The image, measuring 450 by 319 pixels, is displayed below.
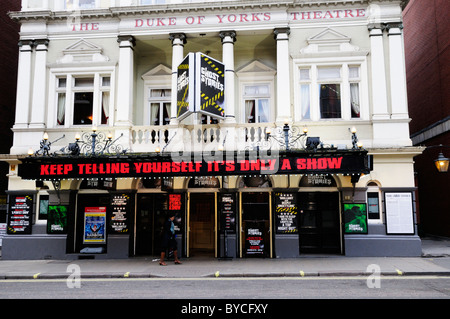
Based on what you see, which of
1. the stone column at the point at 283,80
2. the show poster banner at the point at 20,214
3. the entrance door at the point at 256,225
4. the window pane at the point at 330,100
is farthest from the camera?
the window pane at the point at 330,100

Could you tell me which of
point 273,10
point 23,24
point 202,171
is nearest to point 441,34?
point 273,10

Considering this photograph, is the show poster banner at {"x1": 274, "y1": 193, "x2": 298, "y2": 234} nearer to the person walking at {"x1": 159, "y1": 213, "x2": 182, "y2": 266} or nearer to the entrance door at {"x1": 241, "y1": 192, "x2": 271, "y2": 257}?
the entrance door at {"x1": 241, "y1": 192, "x2": 271, "y2": 257}

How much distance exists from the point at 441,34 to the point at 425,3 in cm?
301

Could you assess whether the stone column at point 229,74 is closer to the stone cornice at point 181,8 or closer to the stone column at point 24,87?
the stone cornice at point 181,8

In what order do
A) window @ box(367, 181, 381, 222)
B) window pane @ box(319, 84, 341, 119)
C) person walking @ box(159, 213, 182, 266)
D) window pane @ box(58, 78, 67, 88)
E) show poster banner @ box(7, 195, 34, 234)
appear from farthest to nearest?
window pane @ box(58, 78, 67, 88)
window pane @ box(319, 84, 341, 119)
show poster banner @ box(7, 195, 34, 234)
window @ box(367, 181, 381, 222)
person walking @ box(159, 213, 182, 266)

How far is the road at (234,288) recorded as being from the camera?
9062mm

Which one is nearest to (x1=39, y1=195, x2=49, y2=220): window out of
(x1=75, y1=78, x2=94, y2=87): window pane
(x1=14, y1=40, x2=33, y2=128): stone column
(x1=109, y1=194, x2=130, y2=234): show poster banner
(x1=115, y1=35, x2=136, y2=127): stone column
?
(x1=109, y1=194, x2=130, y2=234): show poster banner

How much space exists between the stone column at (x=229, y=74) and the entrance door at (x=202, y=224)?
11.3 ft

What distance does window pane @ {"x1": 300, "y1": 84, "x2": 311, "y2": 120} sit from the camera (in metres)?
15.7

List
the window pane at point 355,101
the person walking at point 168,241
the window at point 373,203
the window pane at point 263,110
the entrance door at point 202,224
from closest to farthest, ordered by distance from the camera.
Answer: the person walking at point 168,241 → the window at point 373,203 → the window pane at point 355,101 → the entrance door at point 202,224 → the window pane at point 263,110

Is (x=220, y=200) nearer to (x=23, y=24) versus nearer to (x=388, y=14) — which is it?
(x=388, y=14)

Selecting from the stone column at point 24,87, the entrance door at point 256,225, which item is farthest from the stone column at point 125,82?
the entrance door at point 256,225

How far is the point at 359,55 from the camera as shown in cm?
1540

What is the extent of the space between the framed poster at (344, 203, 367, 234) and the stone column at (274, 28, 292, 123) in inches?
165
